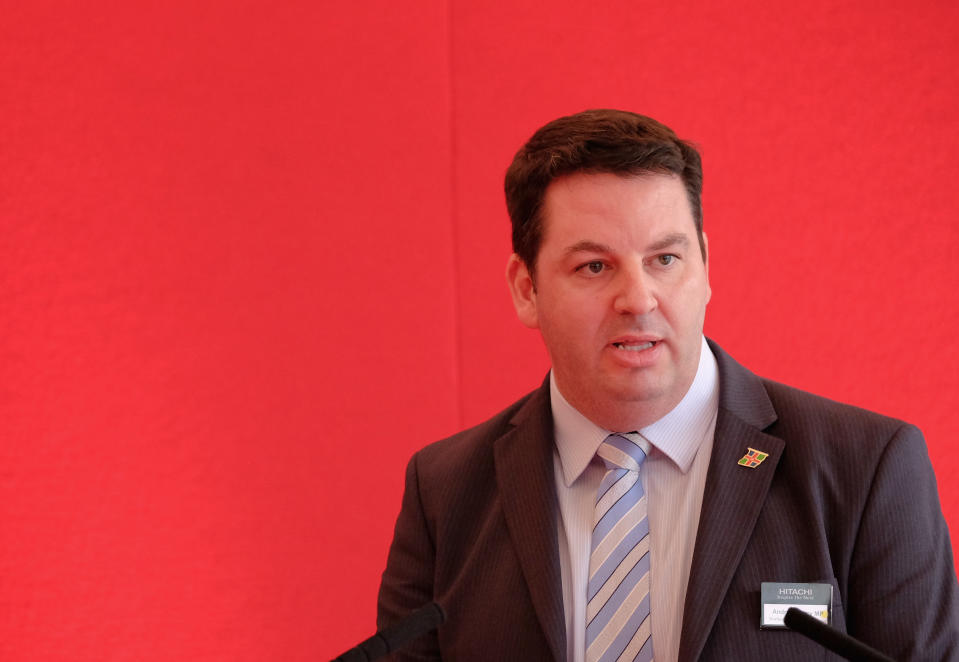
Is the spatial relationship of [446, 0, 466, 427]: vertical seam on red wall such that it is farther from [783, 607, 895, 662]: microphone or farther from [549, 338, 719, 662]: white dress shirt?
[783, 607, 895, 662]: microphone

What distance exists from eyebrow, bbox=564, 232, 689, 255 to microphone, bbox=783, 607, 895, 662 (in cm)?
60

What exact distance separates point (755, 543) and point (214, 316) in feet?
4.13

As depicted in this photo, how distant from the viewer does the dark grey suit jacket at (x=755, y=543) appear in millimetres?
1310

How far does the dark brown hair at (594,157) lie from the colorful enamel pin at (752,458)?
0.33 metres

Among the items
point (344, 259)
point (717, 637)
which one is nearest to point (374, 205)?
point (344, 259)

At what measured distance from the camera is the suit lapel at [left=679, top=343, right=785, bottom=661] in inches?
51.9

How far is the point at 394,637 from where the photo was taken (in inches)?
39.5

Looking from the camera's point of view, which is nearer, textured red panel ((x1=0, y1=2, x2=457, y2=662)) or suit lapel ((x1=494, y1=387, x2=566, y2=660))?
suit lapel ((x1=494, y1=387, x2=566, y2=660))

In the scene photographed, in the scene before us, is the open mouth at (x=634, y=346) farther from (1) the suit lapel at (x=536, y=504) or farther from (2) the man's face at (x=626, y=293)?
(1) the suit lapel at (x=536, y=504)

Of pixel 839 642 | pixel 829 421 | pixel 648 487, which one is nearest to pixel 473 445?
pixel 648 487

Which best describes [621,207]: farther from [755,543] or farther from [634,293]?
[755,543]

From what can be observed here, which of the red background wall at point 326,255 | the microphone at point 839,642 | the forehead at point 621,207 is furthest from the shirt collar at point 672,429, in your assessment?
the red background wall at point 326,255

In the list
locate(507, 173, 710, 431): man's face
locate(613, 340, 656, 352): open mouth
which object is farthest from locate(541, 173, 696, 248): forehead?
locate(613, 340, 656, 352): open mouth

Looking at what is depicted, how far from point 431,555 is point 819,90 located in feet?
4.11
